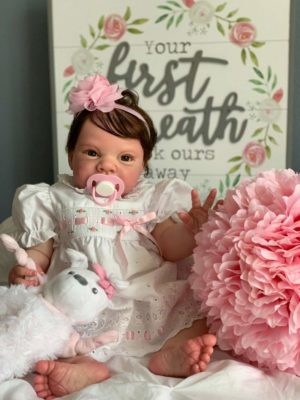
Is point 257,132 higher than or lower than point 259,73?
lower

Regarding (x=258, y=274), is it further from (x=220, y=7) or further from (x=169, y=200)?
(x=220, y=7)

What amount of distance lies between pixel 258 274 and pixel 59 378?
Answer: 0.33m

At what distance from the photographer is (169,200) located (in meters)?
1.09

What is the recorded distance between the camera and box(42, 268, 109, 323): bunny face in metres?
0.86

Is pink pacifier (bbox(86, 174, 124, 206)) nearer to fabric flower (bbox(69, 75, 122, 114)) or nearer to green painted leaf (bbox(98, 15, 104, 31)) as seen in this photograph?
fabric flower (bbox(69, 75, 122, 114))

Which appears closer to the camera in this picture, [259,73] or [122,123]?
[122,123]

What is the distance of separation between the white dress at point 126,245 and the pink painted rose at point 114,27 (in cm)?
46

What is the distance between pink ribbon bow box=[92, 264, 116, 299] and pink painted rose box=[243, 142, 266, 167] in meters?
0.57

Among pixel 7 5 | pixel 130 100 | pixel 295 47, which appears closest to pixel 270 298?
pixel 130 100

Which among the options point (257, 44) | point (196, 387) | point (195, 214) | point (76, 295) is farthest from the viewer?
point (257, 44)

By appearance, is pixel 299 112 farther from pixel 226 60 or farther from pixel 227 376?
pixel 227 376

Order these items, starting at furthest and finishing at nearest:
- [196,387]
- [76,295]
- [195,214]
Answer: [195,214]
[76,295]
[196,387]

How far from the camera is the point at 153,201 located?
3.59ft

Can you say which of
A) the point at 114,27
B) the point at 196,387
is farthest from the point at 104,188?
→ the point at 114,27
